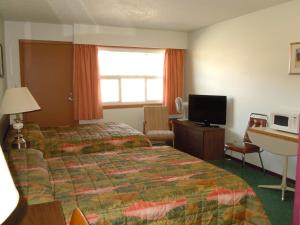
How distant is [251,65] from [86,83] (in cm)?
309

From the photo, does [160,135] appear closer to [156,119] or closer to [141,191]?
[156,119]

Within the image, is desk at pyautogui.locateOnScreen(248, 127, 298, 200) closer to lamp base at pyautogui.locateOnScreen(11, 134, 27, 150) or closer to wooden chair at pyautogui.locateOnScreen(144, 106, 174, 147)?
wooden chair at pyautogui.locateOnScreen(144, 106, 174, 147)

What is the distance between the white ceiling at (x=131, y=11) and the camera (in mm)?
3746

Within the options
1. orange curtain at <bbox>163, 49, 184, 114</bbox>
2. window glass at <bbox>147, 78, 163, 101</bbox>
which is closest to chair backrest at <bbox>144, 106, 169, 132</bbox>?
orange curtain at <bbox>163, 49, 184, 114</bbox>

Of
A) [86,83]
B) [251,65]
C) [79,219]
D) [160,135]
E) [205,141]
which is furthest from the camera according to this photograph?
[86,83]

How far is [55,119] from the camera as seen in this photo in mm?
5441

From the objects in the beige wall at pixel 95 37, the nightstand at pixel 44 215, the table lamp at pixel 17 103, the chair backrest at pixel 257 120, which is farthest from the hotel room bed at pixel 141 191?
the beige wall at pixel 95 37

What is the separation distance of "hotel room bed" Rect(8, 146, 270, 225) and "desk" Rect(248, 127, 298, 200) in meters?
1.28

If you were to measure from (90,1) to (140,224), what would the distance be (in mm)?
2984

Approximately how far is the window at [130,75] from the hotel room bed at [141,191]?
3218 mm

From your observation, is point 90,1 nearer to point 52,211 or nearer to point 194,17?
point 194,17

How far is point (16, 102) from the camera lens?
9.43 ft

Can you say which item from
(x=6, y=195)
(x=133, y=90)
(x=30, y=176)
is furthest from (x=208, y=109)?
(x=6, y=195)

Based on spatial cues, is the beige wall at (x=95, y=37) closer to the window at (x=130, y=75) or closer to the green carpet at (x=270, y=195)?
the window at (x=130, y=75)
